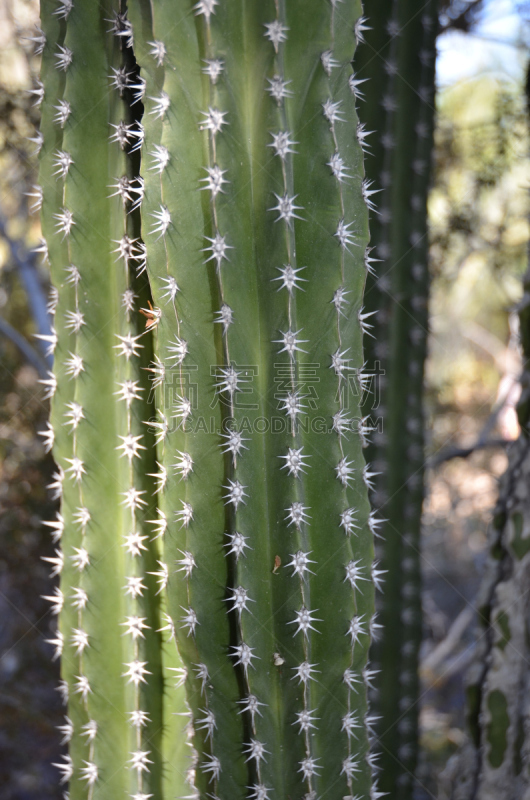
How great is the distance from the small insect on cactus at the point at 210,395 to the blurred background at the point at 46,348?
2.85 ft

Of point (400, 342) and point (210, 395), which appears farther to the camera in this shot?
point (400, 342)

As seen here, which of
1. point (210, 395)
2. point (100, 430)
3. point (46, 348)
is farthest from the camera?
point (46, 348)

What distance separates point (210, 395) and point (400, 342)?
2.67 feet

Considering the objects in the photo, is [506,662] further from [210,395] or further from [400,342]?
[210,395]

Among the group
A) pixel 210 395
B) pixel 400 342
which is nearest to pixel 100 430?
pixel 210 395

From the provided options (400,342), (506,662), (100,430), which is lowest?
(506,662)

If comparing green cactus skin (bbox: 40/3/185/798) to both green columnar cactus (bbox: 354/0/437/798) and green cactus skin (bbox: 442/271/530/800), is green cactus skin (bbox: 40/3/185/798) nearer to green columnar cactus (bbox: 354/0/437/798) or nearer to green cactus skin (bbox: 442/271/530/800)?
green columnar cactus (bbox: 354/0/437/798)

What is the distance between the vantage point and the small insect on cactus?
1.07 meters

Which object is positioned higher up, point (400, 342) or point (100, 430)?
point (400, 342)

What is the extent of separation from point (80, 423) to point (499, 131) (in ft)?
7.60

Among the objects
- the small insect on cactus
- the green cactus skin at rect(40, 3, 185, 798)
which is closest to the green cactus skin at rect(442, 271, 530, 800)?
the small insect on cactus

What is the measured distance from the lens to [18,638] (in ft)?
8.55

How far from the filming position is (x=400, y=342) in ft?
5.72

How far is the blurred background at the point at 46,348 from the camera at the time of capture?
2.43m
